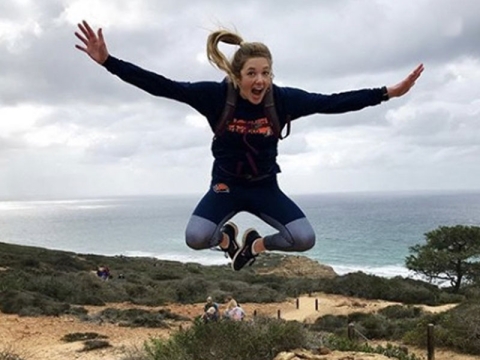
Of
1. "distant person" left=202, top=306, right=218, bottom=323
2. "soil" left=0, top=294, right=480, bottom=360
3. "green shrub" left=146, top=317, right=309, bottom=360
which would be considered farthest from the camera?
"soil" left=0, top=294, right=480, bottom=360

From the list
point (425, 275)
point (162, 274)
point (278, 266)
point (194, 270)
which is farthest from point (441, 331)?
point (278, 266)

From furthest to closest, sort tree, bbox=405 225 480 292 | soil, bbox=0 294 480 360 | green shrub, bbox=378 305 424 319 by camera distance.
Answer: tree, bbox=405 225 480 292, green shrub, bbox=378 305 424 319, soil, bbox=0 294 480 360

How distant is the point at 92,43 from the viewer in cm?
388

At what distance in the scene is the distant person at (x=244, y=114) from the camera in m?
4.12

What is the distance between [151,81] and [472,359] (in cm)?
1404

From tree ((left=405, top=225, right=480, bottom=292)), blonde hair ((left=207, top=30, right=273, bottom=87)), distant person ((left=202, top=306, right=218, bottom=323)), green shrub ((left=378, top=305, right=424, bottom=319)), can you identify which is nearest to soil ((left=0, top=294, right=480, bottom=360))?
green shrub ((left=378, top=305, right=424, bottom=319))

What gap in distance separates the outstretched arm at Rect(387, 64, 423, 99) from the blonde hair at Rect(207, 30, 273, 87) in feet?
3.64

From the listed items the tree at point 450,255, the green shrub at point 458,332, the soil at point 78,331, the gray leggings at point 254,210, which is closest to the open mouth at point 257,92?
the gray leggings at point 254,210

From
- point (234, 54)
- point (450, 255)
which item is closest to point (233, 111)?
point (234, 54)

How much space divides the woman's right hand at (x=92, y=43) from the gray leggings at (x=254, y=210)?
56.5 inches

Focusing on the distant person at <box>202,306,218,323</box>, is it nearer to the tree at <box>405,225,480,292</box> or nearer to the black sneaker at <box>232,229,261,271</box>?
the black sneaker at <box>232,229,261,271</box>

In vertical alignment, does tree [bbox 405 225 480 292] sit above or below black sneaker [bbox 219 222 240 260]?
below

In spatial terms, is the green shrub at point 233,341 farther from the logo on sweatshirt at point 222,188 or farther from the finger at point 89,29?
the finger at point 89,29

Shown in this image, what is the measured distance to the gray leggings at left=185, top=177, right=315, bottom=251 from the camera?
446 cm
